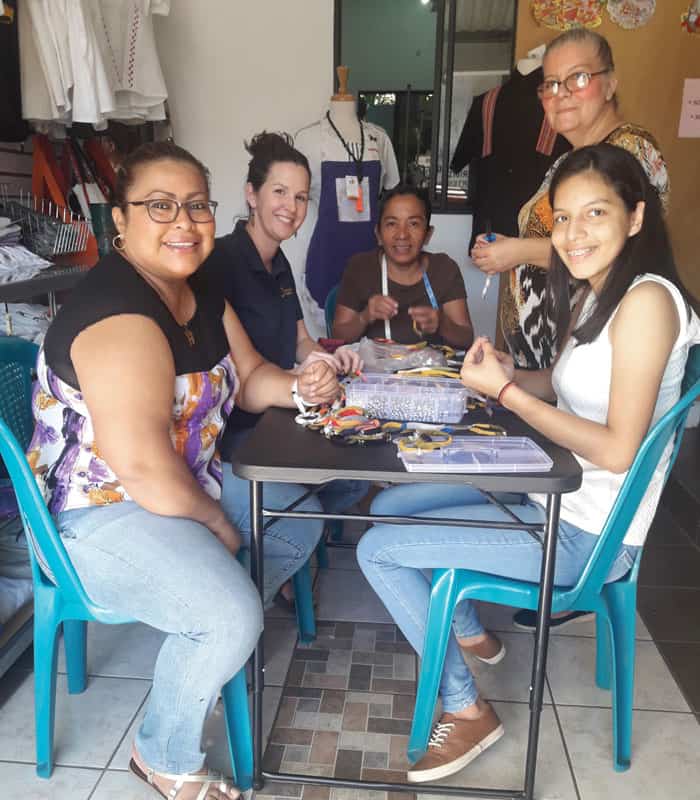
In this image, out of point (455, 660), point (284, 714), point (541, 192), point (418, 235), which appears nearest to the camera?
point (455, 660)

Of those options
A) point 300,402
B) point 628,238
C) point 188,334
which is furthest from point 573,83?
point 188,334

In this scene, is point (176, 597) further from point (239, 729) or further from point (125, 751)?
point (125, 751)

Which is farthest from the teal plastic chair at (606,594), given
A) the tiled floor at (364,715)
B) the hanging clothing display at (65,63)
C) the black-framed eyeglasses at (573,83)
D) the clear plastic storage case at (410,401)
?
the hanging clothing display at (65,63)

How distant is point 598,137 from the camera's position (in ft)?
6.46

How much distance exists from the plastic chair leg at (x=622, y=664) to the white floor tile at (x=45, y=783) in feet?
3.79

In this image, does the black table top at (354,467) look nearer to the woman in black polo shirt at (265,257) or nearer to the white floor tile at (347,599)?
the woman in black polo shirt at (265,257)

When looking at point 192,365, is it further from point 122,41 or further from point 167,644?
point 122,41

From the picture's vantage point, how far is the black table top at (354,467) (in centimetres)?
123

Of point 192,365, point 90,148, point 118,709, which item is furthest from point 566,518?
point 90,148

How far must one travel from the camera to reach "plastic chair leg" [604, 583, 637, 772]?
155cm

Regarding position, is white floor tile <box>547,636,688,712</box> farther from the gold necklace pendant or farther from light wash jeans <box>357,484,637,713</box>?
the gold necklace pendant

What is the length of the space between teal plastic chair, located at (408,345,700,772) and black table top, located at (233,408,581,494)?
6.4 inches

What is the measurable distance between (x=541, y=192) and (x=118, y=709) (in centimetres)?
186

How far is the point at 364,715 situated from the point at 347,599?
0.54 m
